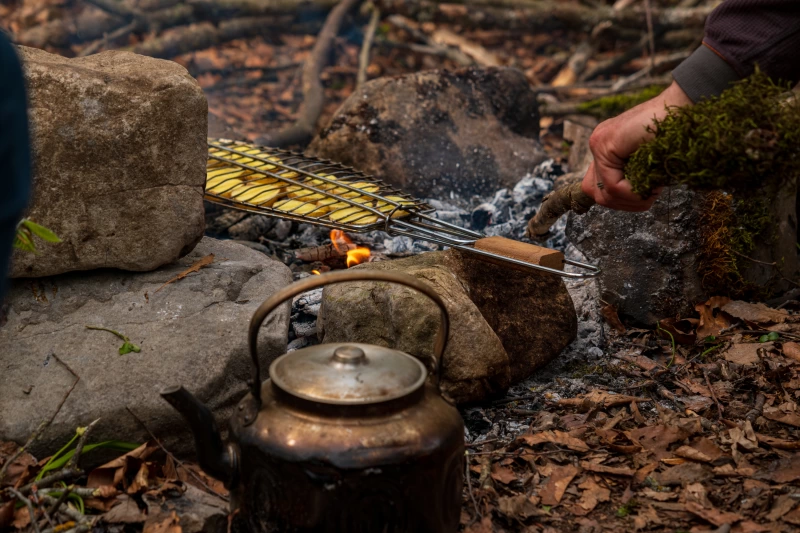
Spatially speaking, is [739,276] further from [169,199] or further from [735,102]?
[169,199]

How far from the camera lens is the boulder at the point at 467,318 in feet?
11.3

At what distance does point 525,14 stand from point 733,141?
295 inches

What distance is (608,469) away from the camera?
3115 millimetres

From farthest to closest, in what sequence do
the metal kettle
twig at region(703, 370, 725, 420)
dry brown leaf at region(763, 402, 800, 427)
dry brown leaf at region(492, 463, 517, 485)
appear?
twig at region(703, 370, 725, 420), dry brown leaf at region(763, 402, 800, 427), dry brown leaf at region(492, 463, 517, 485), the metal kettle

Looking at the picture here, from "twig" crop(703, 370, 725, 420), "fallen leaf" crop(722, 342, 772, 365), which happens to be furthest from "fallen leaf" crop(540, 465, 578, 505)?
"fallen leaf" crop(722, 342, 772, 365)

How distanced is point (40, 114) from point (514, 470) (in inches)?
102

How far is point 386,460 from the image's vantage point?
2189mm

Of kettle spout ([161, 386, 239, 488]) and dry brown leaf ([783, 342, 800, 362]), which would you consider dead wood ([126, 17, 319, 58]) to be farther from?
dry brown leaf ([783, 342, 800, 362])

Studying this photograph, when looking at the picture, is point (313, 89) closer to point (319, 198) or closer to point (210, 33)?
point (210, 33)

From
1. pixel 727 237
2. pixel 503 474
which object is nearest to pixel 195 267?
pixel 503 474

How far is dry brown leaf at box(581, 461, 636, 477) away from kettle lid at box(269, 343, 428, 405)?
45.1 inches

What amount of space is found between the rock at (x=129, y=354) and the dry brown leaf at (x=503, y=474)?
111cm

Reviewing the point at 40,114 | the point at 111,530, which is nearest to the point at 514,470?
the point at 111,530

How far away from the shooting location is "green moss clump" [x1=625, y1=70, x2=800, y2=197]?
97.4 inches
